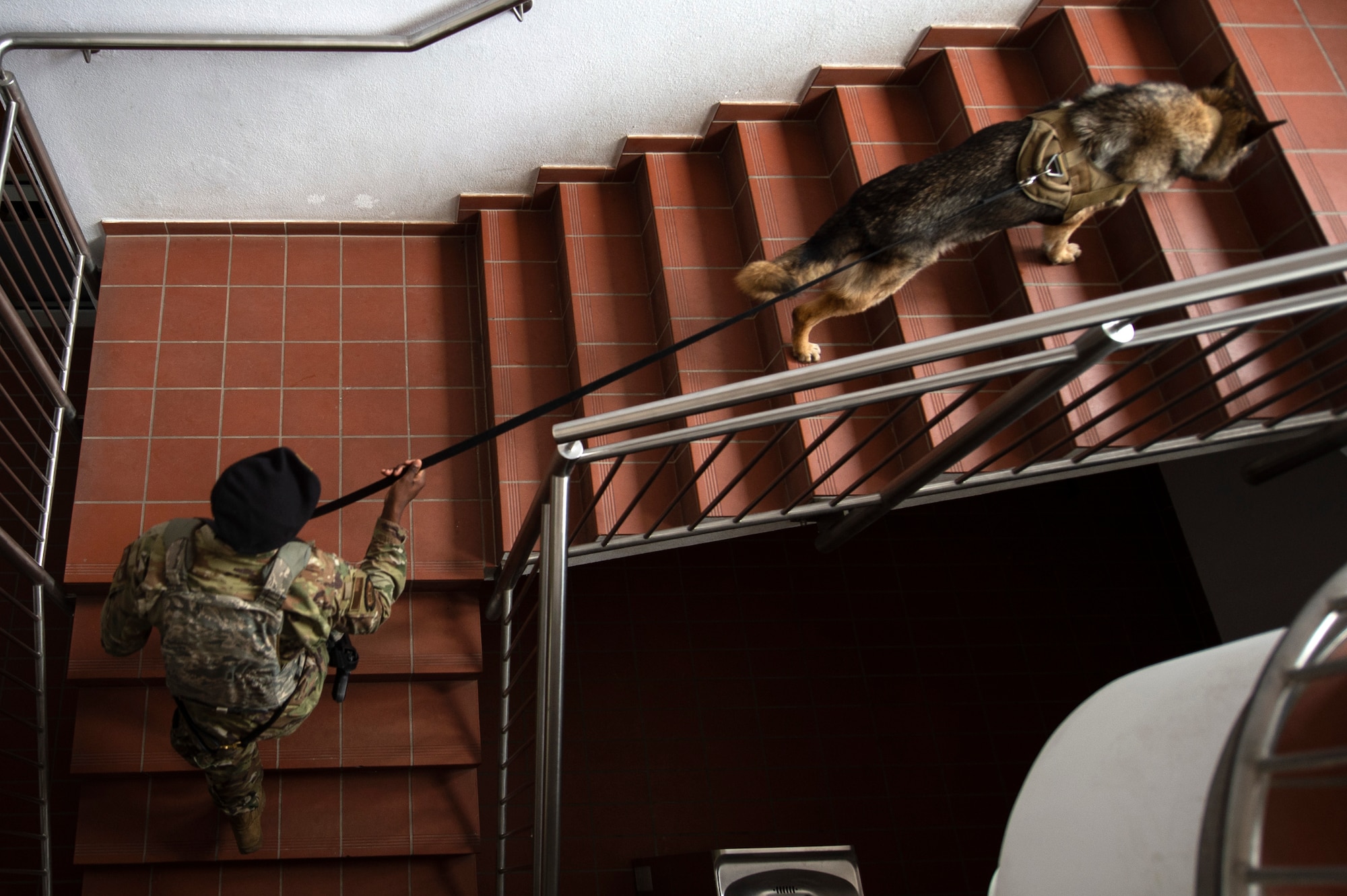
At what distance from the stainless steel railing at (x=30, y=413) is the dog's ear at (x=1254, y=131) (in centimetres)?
373

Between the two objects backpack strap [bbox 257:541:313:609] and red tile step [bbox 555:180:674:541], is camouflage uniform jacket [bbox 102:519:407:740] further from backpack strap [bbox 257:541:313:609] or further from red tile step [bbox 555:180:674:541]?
red tile step [bbox 555:180:674:541]

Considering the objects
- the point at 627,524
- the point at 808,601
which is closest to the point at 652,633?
the point at 808,601

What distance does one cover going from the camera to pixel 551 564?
223 centimetres

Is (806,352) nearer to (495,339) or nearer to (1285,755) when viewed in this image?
(495,339)

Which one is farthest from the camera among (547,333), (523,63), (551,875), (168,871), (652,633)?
(652,633)

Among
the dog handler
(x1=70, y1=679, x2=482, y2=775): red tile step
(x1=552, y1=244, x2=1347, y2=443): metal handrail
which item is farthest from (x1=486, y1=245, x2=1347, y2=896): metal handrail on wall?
the dog handler

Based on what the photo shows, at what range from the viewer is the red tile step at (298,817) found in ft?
9.86

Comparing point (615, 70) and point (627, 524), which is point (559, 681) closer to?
point (627, 524)

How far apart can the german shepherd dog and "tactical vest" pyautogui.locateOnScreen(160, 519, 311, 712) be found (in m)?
1.60

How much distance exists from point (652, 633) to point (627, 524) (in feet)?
4.11

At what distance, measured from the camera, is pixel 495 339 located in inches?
142

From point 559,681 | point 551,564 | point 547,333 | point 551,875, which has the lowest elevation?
point 551,875

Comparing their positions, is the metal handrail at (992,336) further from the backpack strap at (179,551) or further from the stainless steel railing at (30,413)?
the stainless steel railing at (30,413)

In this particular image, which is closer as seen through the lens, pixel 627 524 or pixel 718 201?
pixel 627 524
